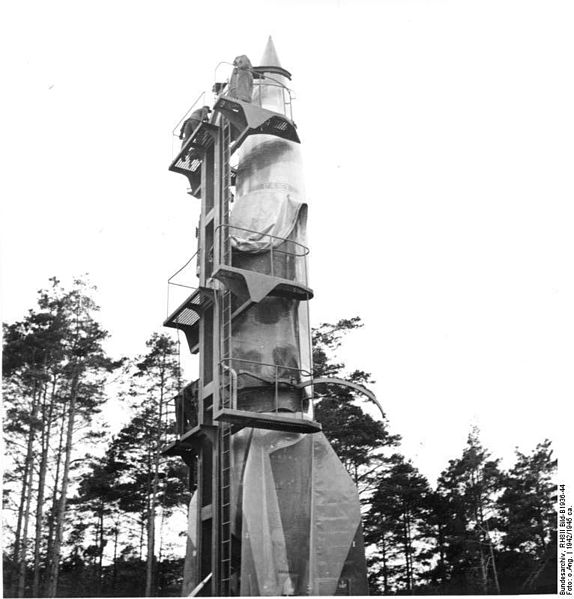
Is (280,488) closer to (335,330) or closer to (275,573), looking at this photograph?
(275,573)

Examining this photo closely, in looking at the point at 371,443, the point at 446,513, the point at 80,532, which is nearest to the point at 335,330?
the point at 371,443

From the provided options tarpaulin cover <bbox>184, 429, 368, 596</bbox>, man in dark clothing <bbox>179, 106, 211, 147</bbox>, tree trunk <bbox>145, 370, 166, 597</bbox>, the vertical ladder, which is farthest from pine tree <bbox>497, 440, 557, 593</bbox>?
man in dark clothing <bbox>179, 106, 211, 147</bbox>

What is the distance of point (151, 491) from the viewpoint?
93.4 ft

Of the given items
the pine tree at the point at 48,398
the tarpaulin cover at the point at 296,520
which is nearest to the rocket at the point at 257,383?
the tarpaulin cover at the point at 296,520

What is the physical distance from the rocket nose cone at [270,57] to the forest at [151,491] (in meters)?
13.7

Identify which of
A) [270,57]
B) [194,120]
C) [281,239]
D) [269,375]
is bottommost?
[269,375]

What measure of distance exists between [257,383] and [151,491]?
16950 millimetres

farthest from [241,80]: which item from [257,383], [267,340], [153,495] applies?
[153,495]

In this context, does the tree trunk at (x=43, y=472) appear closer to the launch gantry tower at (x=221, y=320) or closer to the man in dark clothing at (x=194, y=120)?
the launch gantry tower at (x=221, y=320)

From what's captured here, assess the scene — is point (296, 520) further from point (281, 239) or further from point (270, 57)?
point (270, 57)

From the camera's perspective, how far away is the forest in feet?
83.2

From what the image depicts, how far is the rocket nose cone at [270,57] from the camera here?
1628 centimetres

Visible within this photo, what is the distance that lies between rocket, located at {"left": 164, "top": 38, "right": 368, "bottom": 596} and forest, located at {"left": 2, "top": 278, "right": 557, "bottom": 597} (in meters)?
12.3

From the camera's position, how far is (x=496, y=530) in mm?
26203
